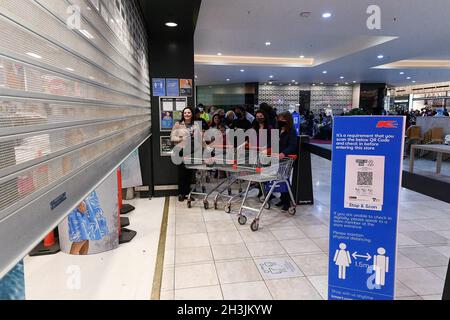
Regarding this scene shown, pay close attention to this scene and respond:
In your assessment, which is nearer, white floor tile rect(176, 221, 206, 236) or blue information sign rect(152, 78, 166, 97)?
white floor tile rect(176, 221, 206, 236)

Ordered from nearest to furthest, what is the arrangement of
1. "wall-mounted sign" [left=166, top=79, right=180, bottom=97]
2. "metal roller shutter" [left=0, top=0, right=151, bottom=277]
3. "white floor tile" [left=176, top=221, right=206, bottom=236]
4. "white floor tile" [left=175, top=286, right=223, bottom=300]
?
"metal roller shutter" [left=0, top=0, right=151, bottom=277] → "white floor tile" [left=175, top=286, right=223, bottom=300] → "white floor tile" [left=176, top=221, right=206, bottom=236] → "wall-mounted sign" [left=166, top=79, right=180, bottom=97]

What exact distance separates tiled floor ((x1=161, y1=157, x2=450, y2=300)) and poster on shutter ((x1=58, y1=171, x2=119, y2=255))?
2.31ft

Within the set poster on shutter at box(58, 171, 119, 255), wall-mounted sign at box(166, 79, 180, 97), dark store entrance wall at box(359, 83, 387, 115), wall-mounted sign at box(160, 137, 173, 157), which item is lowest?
poster on shutter at box(58, 171, 119, 255)

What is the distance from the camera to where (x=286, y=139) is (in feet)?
15.5

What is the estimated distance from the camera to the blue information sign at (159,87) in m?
5.49

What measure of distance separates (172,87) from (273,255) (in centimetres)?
355

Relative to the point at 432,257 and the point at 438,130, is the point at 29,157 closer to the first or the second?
the point at 432,257

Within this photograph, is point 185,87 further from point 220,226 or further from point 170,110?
point 220,226

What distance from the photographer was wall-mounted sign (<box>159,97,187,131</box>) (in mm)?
5555

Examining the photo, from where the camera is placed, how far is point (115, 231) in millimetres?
3443

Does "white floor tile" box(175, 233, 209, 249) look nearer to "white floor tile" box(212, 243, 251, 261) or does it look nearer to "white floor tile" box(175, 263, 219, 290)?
"white floor tile" box(212, 243, 251, 261)

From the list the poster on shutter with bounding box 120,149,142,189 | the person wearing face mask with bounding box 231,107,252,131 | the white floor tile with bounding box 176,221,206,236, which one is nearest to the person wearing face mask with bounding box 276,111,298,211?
the white floor tile with bounding box 176,221,206,236

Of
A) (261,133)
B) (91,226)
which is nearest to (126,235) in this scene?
(91,226)
